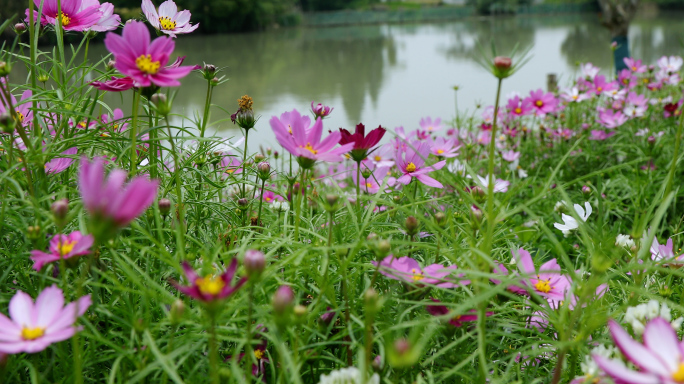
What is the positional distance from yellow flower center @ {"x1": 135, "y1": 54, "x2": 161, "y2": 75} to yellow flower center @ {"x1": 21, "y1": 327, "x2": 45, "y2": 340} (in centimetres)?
27

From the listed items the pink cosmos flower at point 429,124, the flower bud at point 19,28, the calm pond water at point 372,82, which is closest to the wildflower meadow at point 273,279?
the flower bud at point 19,28

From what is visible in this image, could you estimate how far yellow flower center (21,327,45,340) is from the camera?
45 cm

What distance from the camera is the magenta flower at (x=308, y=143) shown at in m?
0.56

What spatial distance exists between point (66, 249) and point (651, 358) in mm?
521

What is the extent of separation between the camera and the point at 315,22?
949 inches

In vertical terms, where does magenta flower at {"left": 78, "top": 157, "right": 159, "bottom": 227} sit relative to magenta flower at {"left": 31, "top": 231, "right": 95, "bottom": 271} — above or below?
above

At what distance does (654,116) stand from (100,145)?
2.62 metres

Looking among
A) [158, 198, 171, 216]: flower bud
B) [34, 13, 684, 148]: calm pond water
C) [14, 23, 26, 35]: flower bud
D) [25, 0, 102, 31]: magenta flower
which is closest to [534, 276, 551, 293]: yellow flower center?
[158, 198, 171, 216]: flower bud

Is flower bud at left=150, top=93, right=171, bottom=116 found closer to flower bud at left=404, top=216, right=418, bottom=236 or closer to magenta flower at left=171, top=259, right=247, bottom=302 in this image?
magenta flower at left=171, top=259, right=247, bottom=302

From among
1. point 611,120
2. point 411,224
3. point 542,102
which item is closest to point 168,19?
point 411,224

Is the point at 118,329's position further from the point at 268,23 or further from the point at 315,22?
the point at 315,22

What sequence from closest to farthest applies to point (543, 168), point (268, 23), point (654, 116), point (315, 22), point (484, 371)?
point (484, 371)
point (543, 168)
point (654, 116)
point (268, 23)
point (315, 22)

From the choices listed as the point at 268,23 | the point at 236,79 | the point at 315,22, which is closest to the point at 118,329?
the point at 236,79

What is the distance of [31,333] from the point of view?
45 cm
